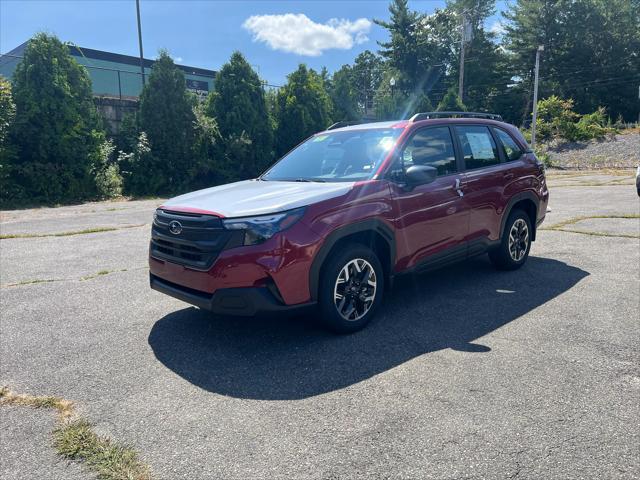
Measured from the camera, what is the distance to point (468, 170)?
5227mm

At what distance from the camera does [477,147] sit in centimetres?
550

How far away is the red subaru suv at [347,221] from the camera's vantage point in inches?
142

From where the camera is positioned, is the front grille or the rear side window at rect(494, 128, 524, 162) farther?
the rear side window at rect(494, 128, 524, 162)

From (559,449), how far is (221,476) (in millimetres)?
1724

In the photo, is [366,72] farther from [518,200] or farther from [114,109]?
[518,200]

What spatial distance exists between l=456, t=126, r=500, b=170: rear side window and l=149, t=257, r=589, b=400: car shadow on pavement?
1.38 meters

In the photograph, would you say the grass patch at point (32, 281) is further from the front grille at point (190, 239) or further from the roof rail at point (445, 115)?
the roof rail at point (445, 115)

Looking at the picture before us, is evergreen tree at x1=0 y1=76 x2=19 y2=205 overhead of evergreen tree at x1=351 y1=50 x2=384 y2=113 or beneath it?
beneath

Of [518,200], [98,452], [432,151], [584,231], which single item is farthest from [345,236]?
[584,231]

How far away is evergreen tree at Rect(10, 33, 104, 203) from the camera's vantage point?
45.8ft

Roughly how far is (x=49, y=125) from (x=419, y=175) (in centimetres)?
1338

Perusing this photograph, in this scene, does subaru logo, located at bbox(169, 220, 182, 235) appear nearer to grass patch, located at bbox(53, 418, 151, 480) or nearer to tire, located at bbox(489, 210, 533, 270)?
grass patch, located at bbox(53, 418, 151, 480)

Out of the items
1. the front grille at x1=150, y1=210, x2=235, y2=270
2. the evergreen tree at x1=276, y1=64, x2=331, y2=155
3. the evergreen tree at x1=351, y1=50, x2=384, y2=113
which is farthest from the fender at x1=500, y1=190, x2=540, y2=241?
the evergreen tree at x1=351, y1=50, x2=384, y2=113

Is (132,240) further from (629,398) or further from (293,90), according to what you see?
(293,90)
